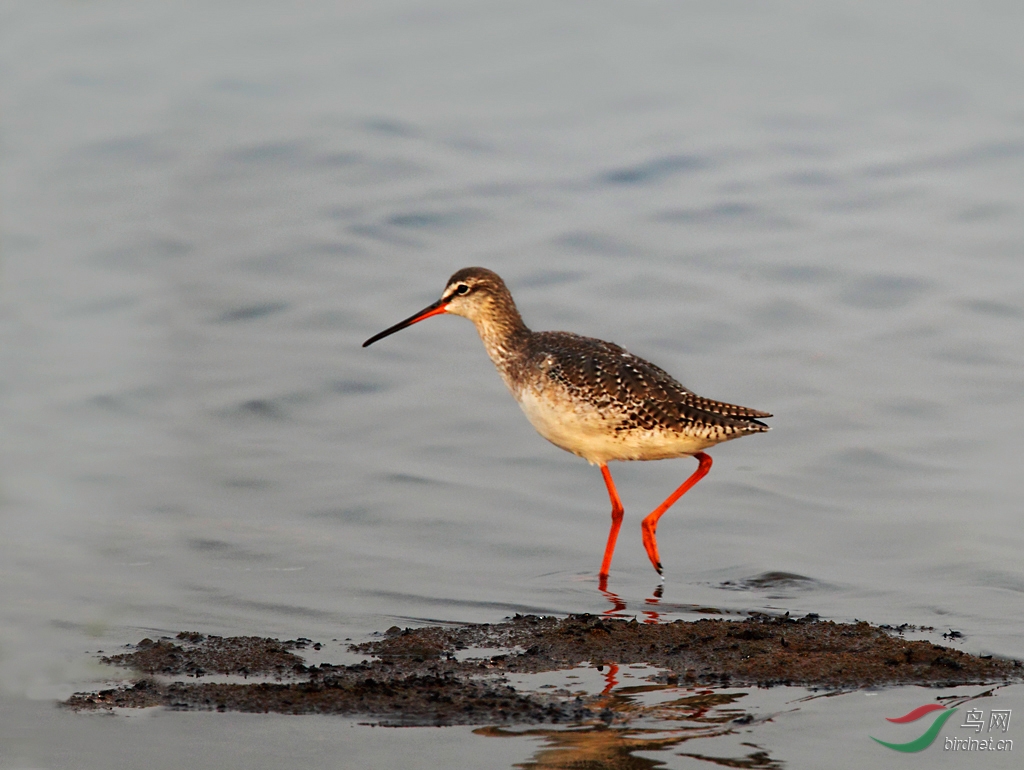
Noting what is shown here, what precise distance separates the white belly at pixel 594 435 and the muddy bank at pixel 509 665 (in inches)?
74.1

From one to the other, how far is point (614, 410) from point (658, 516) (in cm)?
87

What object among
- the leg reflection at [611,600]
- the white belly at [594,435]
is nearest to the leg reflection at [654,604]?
the leg reflection at [611,600]

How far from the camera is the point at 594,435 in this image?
384 inches

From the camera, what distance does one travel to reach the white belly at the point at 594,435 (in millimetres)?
9688

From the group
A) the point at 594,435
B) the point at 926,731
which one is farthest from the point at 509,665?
the point at 594,435

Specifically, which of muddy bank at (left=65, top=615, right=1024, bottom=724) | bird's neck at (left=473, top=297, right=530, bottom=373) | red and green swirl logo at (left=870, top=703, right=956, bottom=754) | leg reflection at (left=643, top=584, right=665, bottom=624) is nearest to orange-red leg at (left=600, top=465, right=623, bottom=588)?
leg reflection at (left=643, top=584, right=665, bottom=624)

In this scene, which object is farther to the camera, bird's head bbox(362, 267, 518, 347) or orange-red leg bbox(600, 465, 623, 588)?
bird's head bbox(362, 267, 518, 347)

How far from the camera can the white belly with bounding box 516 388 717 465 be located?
9.69 m

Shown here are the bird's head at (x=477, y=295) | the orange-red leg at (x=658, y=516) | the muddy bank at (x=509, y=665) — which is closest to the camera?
the muddy bank at (x=509, y=665)

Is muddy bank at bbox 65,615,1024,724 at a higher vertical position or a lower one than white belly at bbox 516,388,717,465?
lower

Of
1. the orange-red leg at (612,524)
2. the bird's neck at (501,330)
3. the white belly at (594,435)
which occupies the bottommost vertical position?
the orange-red leg at (612,524)

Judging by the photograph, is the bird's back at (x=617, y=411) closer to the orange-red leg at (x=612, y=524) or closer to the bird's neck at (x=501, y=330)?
the orange-red leg at (x=612, y=524)

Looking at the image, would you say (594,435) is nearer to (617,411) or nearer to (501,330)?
(617,411)

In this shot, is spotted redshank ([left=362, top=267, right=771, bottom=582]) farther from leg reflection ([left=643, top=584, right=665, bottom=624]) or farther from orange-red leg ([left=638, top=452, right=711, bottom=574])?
leg reflection ([left=643, top=584, right=665, bottom=624])
